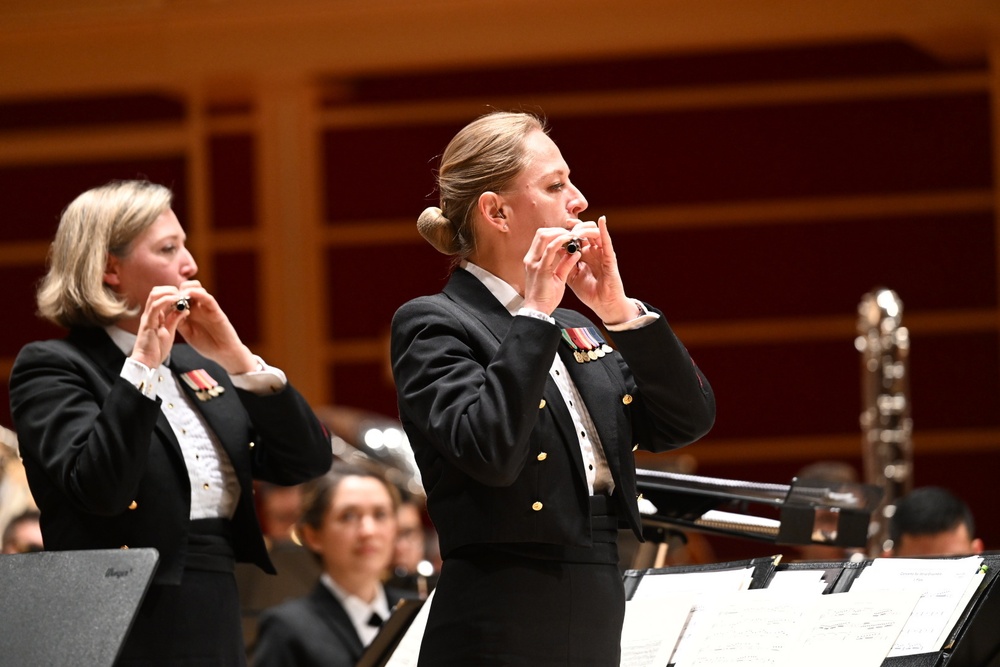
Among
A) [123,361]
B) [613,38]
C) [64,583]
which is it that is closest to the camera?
[64,583]

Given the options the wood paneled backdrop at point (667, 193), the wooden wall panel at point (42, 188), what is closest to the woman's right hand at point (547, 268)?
the wood paneled backdrop at point (667, 193)

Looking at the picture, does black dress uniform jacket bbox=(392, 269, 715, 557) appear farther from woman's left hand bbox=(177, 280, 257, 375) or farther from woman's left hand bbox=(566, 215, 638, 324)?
woman's left hand bbox=(177, 280, 257, 375)

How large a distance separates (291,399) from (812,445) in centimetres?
464

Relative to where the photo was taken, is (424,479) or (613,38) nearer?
(424,479)

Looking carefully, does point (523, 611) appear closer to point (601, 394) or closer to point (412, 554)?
point (601, 394)

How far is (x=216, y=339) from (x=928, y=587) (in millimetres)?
1262

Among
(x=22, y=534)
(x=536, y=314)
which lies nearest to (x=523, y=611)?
(x=536, y=314)

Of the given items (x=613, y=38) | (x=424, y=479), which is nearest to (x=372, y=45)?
(x=613, y=38)

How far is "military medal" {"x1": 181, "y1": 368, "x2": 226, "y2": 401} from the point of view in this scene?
245 centimetres

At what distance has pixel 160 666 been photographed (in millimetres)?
2207

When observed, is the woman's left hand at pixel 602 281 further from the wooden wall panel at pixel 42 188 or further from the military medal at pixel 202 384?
the wooden wall panel at pixel 42 188

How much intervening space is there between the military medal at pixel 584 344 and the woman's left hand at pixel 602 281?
0.25ft

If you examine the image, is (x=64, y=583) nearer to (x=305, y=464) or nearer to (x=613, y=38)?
(x=305, y=464)

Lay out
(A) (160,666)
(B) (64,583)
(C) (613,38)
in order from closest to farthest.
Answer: (B) (64,583), (A) (160,666), (C) (613,38)
